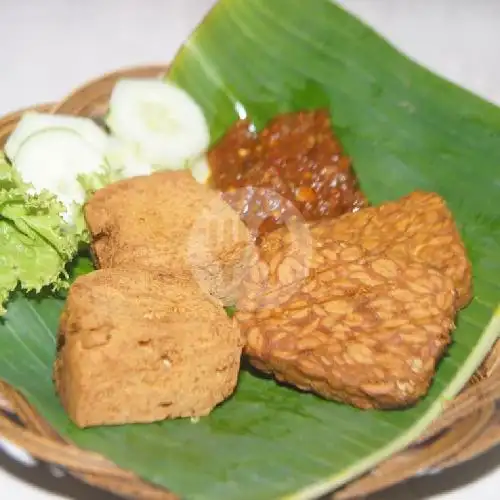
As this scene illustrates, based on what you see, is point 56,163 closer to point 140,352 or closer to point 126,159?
point 126,159

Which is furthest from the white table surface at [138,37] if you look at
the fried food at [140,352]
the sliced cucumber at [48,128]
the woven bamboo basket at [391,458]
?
the woven bamboo basket at [391,458]

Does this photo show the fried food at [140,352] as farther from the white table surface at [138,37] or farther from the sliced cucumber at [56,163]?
the white table surface at [138,37]

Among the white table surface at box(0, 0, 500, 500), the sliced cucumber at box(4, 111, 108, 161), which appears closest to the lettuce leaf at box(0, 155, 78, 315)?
the sliced cucumber at box(4, 111, 108, 161)

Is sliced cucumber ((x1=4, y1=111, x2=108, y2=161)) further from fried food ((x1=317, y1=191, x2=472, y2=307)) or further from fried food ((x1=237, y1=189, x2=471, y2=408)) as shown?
Result: fried food ((x1=317, y1=191, x2=472, y2=307))

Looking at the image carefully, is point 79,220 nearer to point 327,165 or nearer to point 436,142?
point 327,165

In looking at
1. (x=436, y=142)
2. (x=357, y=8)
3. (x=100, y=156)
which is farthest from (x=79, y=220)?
(x=357, y=8)

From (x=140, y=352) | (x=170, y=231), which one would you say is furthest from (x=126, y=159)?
(x=140, y=352)
